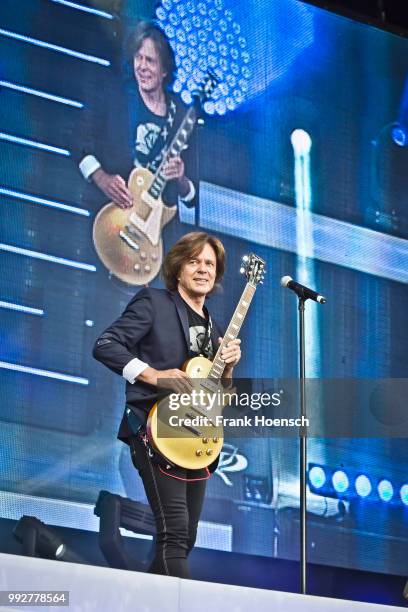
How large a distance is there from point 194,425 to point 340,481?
1.53 m

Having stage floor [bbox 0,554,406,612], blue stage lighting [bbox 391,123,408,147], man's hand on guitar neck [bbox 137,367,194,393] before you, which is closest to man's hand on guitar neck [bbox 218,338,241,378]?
man's hand on guitar neck [bbox 137,367,194,393]

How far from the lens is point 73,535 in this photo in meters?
4.86

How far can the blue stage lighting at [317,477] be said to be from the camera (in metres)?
5.41

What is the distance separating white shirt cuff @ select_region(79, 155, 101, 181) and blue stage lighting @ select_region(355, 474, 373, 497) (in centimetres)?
174

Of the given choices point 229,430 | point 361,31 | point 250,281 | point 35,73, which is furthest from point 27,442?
point 361,31

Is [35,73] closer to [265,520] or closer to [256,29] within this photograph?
[256,29]

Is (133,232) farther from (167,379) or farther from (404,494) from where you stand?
(404,494)

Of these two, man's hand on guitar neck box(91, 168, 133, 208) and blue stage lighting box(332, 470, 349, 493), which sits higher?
man's hand on guitar neck box(91, 168, 133, 208)

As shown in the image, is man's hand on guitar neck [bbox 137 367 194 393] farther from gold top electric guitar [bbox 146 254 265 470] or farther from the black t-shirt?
the black t-shirt

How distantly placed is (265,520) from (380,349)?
1024 mm

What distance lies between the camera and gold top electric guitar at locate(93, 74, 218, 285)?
5.21 meters

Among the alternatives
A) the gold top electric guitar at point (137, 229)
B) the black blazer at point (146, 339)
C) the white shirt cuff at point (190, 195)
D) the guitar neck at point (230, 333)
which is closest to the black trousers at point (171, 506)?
the black blazer at point (146, 339)

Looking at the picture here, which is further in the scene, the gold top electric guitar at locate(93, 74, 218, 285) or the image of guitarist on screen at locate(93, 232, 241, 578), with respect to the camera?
the gold top electric guitar at locate(93, 74, 218, 285)

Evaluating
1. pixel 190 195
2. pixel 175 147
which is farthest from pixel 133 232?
pixel 175 147
